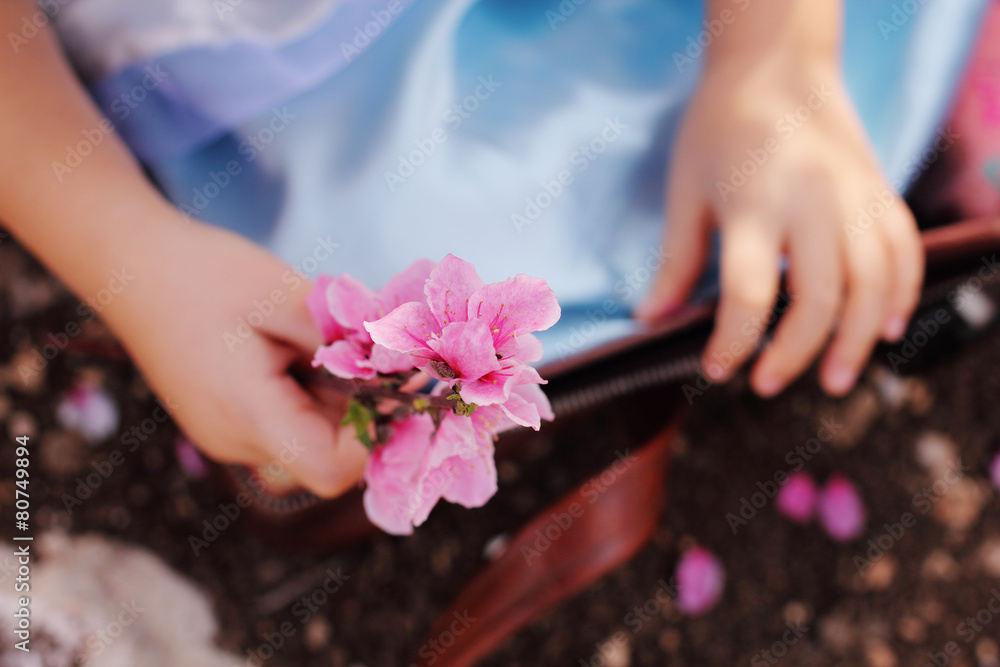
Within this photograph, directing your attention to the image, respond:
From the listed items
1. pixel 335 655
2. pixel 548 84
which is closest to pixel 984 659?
pixel 335 655

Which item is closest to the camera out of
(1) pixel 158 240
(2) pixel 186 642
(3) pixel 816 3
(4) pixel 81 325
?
(1) pixel 158 240

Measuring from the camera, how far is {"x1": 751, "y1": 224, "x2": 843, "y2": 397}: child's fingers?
826mm

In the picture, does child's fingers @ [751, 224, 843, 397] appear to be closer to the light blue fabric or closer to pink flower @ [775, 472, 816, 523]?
the light blue fabric

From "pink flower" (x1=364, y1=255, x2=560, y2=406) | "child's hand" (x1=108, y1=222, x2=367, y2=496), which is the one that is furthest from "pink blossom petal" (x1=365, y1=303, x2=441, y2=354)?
"child's hand" (x1=108, y1=222, x2=367, y2=496)

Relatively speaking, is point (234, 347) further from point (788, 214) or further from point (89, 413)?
point (89, 413)

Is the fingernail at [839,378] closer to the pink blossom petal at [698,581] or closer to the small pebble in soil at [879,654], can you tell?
the pink blossom petal at [698,581]

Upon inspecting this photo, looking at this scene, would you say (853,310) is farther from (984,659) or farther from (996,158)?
(984,659)

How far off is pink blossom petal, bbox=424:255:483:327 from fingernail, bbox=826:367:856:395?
69 centimetres

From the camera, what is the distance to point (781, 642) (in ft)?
4.36

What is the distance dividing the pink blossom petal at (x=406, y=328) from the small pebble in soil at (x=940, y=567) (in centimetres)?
141

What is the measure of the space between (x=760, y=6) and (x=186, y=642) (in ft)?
4.48

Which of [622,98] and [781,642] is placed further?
Result: [781,642]

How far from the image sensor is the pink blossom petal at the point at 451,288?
16.7 inches

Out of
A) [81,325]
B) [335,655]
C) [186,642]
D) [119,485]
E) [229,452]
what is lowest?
[335,655]
